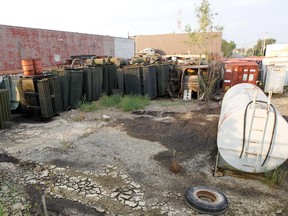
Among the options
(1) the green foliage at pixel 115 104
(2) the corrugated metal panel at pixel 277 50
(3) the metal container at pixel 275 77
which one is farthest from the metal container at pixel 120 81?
(2) the corrugated metal panel at pixel 277 50

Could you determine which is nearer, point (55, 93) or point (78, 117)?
point (78, 117)

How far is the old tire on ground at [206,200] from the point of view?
3193mm

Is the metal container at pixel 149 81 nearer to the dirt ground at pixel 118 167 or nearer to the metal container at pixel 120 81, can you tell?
the metal container at pixel 120 81

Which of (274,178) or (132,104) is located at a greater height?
(132,104)

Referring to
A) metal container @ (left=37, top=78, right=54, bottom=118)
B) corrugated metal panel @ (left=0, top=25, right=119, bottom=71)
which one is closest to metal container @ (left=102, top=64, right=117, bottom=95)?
metal container @ (left=37, top=78, right=54, bottom=118)

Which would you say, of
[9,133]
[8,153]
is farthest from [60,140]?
[9,133]

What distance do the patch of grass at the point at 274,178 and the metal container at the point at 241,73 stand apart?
25.2 ft

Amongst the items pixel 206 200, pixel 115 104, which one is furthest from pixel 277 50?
pixel 206 200

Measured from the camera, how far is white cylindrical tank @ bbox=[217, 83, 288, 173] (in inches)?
141

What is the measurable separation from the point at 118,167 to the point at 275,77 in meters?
10.2

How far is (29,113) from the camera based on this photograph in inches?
298

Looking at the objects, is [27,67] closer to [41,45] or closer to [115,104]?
[115,104]

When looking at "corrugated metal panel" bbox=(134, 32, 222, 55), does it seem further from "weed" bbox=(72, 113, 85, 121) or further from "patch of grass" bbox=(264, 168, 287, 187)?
"patch of grass" bbox=(264, 168, 287, 187)

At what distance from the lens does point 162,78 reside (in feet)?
35.8
